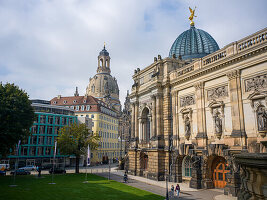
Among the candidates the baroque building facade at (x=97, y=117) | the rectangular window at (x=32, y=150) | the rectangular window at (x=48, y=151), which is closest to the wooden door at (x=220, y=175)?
the rectangular window at (x=48, y=151)

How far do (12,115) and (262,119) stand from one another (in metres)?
33.3

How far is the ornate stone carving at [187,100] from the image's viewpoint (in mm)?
35128

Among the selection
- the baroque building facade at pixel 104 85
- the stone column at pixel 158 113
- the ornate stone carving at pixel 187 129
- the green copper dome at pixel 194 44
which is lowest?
the ornate stone carving at pixel 187 129

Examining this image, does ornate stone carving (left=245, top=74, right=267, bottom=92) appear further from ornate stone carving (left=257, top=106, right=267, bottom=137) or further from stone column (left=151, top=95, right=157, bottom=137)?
stone column (left=151, top=95, right=157, bottom=137)

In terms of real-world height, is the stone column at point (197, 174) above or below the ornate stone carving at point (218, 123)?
below

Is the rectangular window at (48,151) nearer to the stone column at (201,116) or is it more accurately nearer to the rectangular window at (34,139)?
the rectangular window at (34,139)

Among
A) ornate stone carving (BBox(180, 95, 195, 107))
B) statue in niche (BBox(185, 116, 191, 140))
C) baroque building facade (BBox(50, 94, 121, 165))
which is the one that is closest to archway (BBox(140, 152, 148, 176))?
statue in niche (BBox(185, 116, 191, 140))

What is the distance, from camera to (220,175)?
29.6 meters

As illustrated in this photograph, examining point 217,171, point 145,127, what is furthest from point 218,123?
point 145,127

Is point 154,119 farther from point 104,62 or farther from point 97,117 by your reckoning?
point 104,62

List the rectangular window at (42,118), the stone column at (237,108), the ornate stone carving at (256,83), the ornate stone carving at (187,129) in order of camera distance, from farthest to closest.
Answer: the rectangular window at (42,118) < the ornate stone carving at (187,129) < the stone column at (237,108) < the ornate stone carving at (256,83)

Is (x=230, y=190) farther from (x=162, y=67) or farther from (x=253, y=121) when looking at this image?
(x=162, y=67)

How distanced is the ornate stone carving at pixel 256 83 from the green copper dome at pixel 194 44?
69.5ft

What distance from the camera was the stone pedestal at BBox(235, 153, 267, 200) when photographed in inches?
282
